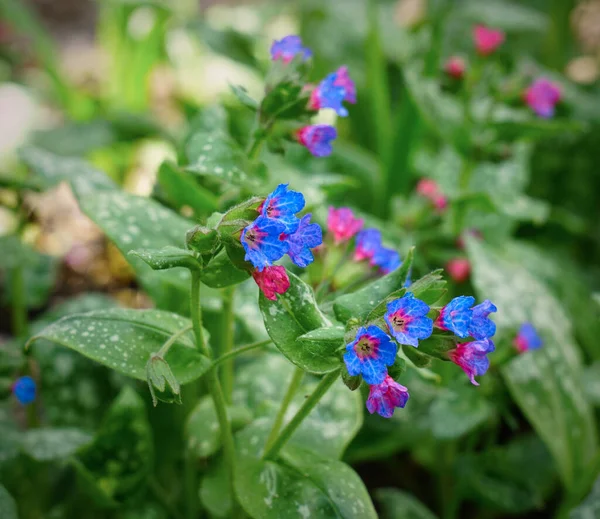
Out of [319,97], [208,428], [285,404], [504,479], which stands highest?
[319,97]

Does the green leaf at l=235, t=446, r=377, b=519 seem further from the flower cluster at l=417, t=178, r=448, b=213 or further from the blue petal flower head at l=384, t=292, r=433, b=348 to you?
the flower cluster at l=417, t=178, r=448, b=213

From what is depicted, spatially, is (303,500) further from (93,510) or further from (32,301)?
(32,301)

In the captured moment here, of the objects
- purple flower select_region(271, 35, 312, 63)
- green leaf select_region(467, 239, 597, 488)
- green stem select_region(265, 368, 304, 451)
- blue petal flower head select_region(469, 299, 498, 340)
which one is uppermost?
purple flower select_region(271, 35, 312, 63)

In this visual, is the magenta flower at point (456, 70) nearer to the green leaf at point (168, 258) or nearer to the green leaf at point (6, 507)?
the green leaf at point (168, 258)

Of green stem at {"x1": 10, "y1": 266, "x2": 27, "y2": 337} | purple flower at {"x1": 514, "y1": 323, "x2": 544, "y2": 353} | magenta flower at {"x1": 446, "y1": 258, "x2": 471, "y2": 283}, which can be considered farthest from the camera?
magenta flower at {"x1": 446, "y1": 258, "x2": 471, "y2": 283}

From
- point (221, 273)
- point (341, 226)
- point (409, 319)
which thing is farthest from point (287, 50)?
point (409, 319)

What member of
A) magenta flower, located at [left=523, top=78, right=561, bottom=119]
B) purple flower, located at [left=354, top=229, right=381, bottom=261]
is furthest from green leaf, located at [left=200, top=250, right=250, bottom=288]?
magenta flower, located at [left=523, top=78, right=561, bottom=119]

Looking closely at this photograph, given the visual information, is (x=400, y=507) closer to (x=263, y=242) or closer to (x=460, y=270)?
(x=460, y=270)
